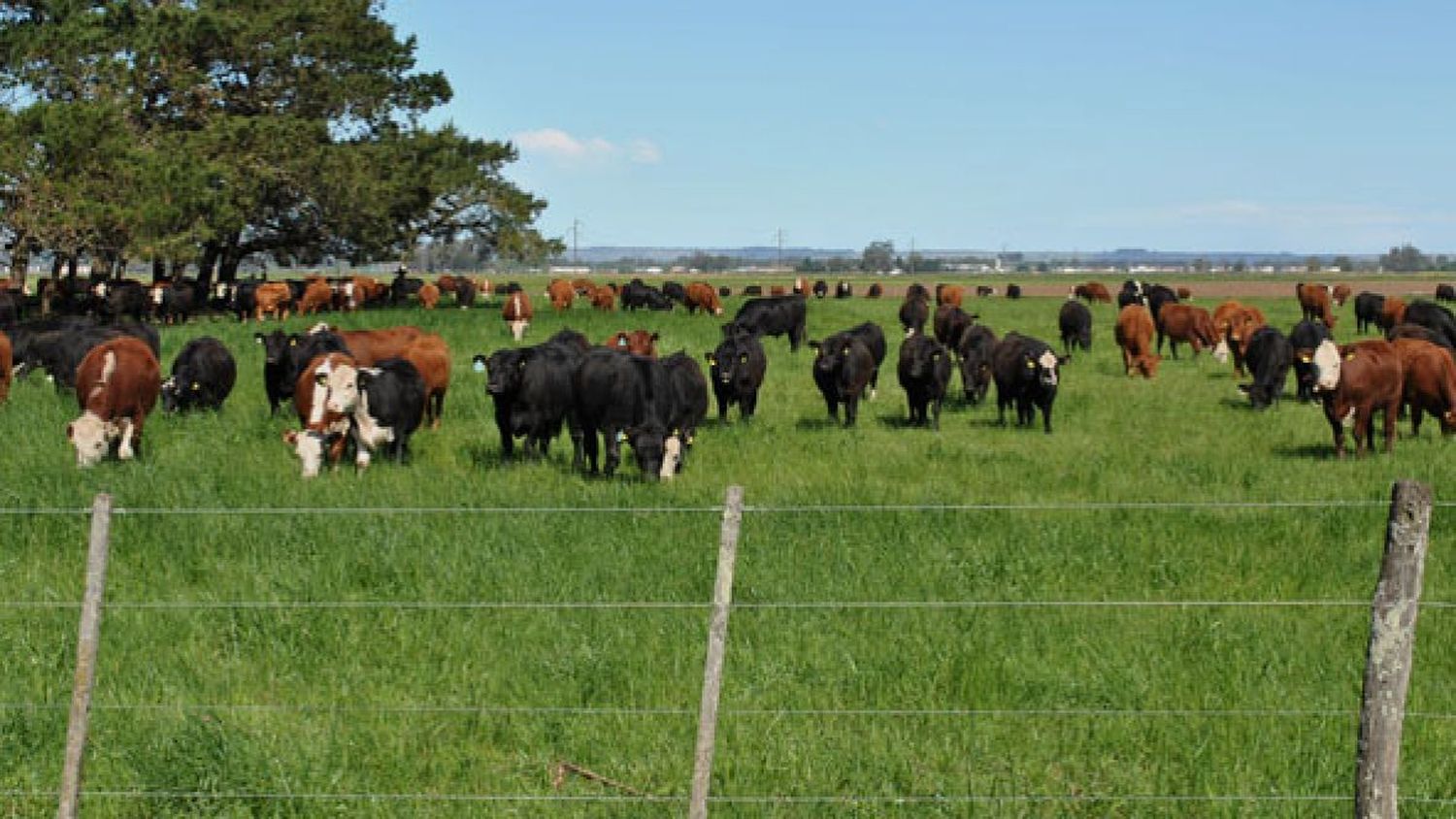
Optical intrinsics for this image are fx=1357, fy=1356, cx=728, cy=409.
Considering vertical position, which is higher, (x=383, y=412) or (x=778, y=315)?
(x=778, y=315)

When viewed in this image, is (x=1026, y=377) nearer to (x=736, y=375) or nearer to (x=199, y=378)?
(x=736, y=375)

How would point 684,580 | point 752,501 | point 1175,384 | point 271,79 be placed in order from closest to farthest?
1. point 684,580
2. point 752,501
3. point 1175,384
4. point 271,79

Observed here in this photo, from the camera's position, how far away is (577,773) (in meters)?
6.60

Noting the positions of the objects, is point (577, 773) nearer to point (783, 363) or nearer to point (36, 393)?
point (36, 393)

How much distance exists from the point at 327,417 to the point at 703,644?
836cm

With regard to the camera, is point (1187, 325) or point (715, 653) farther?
point (1187, 325)

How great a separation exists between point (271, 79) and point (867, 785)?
46.4 metres

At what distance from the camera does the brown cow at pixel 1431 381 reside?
17781 mm

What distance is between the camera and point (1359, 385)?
16.7 meters

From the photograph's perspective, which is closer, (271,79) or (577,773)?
(577,773)

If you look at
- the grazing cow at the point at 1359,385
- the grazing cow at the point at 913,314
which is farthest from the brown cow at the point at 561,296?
the grazing cow at the point at 1359,385

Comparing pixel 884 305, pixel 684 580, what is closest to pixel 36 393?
pixel 684 580

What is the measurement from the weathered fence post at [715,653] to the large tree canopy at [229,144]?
118 feet

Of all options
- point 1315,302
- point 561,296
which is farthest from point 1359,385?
point 561,296
